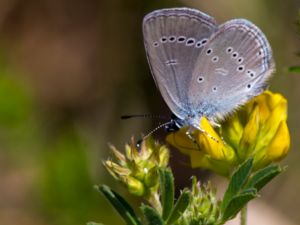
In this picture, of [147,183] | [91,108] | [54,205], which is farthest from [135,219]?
[91,108]

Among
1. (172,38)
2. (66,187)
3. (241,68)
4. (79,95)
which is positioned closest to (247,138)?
(241,68)

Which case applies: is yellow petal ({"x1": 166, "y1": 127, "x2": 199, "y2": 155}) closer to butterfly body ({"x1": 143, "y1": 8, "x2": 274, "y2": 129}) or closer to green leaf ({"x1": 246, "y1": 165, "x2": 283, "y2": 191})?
butterfly body ({"x1": 143, "y1": 8, "x2": 274, "y2": 129})

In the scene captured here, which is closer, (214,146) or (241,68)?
(214,146)

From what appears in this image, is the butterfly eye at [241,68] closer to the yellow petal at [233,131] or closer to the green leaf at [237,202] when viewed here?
the yellow petal at [233,131]

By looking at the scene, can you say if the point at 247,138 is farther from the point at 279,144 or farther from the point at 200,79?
the point at 200,79

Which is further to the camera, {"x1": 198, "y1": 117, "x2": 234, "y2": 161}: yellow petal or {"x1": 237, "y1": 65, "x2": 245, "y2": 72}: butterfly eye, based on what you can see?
{"x1": 237, "y1": 65, "x2": 245, "y2": 72}: butterfly eye

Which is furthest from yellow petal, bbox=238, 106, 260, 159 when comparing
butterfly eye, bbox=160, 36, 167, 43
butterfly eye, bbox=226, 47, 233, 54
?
butterfly eye, bbox=160, 36, 167, 43
